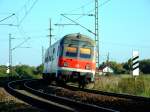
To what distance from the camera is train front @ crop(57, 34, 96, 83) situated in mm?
28031

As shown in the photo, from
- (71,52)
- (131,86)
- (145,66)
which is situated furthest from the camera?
(145,66)

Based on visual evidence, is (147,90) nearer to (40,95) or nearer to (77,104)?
(40,95)

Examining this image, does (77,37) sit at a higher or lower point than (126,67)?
higher

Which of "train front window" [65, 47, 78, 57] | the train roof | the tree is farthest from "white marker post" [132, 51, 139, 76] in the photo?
the tree

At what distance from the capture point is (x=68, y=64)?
28.1m

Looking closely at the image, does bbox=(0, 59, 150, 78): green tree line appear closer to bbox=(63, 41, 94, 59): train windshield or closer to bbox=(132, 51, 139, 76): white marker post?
bbox=(63, 41, 94, 59): train windshield

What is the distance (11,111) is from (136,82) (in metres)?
13.4

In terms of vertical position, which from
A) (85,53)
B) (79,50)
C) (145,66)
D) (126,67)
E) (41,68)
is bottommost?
(41,68)

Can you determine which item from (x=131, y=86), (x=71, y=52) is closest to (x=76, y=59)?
(x=71, y=52)

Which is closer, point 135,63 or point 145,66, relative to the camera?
point 135,63

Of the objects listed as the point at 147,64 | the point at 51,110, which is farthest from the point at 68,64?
the point at 147,64

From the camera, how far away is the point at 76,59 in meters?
28.2

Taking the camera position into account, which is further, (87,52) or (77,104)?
(87,52)

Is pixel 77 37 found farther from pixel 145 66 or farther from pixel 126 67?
pixel 126 67
